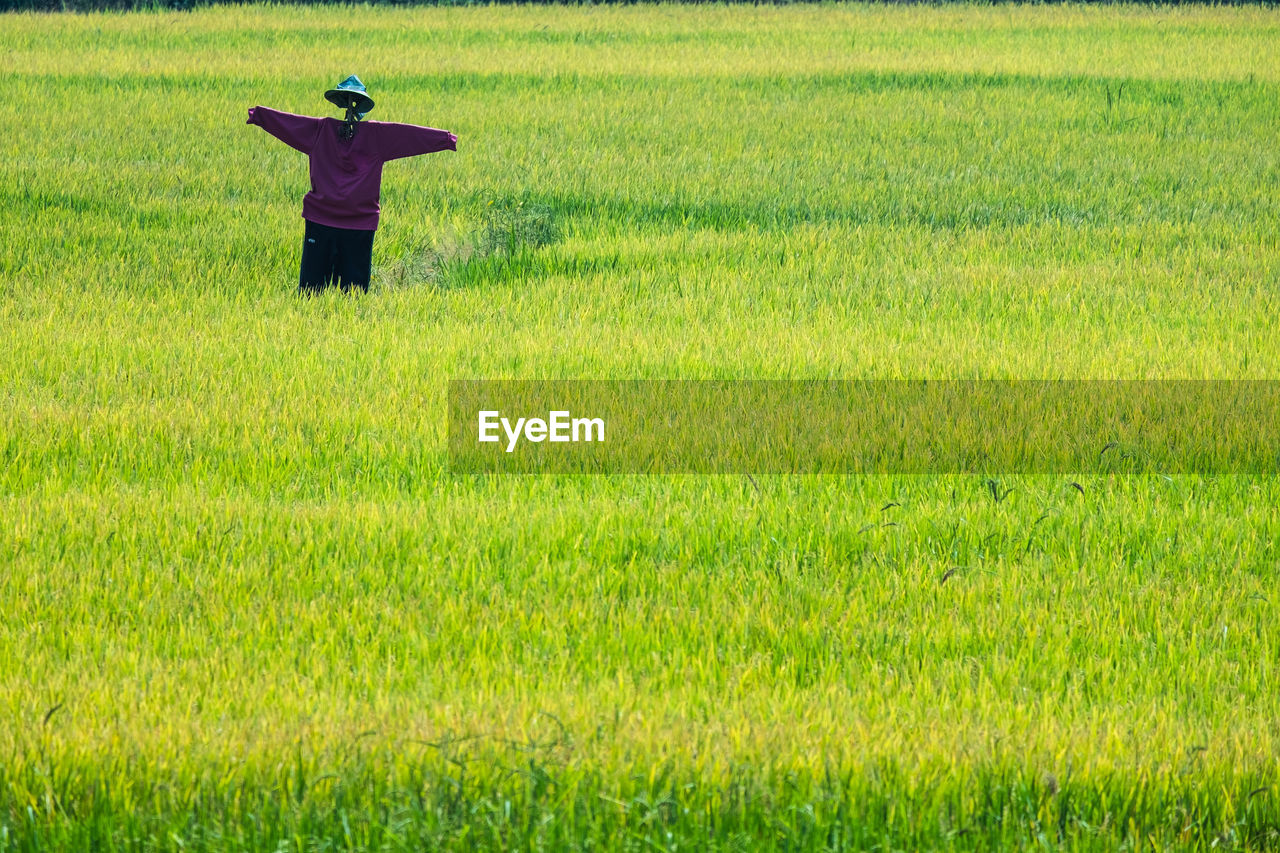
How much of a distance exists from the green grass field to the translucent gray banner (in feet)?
0.76

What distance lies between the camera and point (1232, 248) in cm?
1095

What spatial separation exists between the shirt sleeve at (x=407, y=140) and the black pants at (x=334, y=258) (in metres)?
0.60

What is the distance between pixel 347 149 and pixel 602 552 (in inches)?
171

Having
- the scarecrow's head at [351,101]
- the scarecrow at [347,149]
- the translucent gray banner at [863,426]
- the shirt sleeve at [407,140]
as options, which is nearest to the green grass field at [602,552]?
the translucent gray banner at [863,426]

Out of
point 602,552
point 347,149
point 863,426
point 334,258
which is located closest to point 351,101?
point 347,149

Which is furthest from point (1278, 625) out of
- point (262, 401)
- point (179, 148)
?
point (179, 148)

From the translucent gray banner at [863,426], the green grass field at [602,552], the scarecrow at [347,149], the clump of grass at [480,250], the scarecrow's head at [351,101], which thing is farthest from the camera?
the clump of grass at [480,250]

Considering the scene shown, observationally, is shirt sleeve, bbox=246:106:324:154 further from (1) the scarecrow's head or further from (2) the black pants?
(2) the black pants

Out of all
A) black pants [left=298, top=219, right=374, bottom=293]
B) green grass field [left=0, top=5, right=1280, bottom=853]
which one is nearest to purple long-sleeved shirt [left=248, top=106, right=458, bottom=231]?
black pants [left=298, top=219, right=374, bottom=293]

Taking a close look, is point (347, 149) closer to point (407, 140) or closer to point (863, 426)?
point (407, 140)

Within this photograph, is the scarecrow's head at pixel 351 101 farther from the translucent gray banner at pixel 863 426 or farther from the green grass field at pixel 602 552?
the translucent gray banner at pixel 863 426

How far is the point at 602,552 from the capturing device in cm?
486

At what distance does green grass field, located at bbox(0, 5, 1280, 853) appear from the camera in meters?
3.34

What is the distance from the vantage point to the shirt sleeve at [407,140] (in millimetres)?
8219
